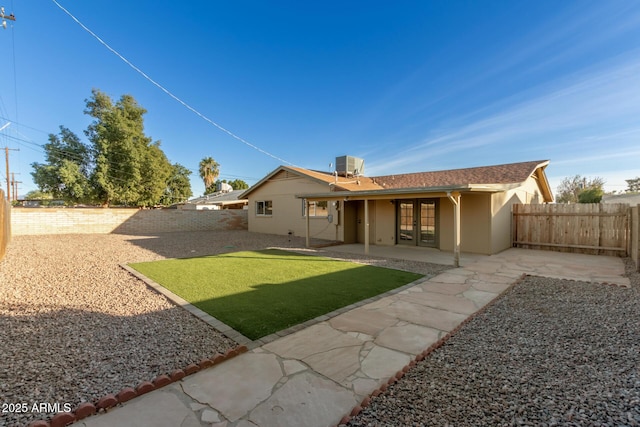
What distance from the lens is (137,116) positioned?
2194 cm

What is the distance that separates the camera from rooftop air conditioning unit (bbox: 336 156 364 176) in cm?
1634

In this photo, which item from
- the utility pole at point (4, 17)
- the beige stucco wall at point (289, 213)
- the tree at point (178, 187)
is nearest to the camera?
the utility pole at point (4, 17)

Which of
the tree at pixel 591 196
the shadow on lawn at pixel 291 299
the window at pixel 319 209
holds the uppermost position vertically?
the tree at pixel 591 196

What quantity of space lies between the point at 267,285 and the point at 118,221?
14.8 m

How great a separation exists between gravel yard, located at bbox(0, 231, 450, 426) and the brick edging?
0.46ft

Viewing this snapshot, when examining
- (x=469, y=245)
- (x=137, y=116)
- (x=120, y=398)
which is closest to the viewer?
(x=120, y=398)

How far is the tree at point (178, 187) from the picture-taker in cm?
2845

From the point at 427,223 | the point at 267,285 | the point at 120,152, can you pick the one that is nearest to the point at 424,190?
the point at 427,223

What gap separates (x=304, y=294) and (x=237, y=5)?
11.9m

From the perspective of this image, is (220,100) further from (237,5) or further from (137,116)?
(137,116)

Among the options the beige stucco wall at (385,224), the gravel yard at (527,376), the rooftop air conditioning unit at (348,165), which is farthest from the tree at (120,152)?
the gravel yard at (527,376)

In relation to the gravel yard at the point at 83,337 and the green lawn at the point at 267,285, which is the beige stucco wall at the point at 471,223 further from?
the gravel yard at the point at 83,337

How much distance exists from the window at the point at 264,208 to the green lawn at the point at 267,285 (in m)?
8.14

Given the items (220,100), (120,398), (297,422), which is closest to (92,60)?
(220,100)
